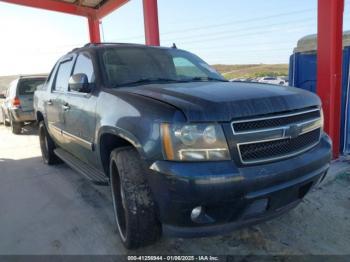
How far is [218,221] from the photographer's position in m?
2.31

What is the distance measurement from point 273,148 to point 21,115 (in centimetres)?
897

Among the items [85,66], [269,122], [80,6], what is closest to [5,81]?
[80,6]

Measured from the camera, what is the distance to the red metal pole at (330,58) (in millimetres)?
4473

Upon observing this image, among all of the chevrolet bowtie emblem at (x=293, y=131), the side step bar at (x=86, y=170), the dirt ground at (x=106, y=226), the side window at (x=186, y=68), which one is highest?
the side window at (x=186, y=68)

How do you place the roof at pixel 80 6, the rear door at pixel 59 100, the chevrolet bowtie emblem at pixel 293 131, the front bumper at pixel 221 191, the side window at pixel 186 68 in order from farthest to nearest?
1. the roof at pixel 80 6
2. the rear door at pixel 59 100
3. the side window at pixel 186 68
4. the chevrolet bowtie emblem at pixel 293 131
5. the front bumper at pixel 221 191

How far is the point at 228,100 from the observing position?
92.6 inches

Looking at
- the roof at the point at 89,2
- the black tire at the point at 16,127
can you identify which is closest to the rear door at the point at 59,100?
the black tire at the point at 16,127


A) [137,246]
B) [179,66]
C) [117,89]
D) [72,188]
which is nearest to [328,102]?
[179,66]

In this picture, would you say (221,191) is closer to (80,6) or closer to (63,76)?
(63,76)

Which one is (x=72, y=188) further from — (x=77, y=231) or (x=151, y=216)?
(x=151, y=216)

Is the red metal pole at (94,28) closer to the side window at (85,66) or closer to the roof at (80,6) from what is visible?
the roof at (80,6)

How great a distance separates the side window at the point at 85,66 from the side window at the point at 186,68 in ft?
3.11

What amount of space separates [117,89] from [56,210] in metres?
1.74

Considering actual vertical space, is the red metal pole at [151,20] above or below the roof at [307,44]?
above
